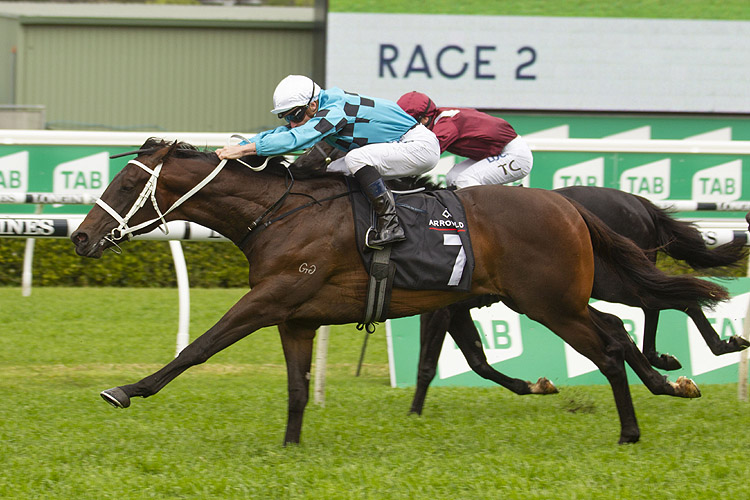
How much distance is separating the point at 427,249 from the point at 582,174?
4089 millimetres

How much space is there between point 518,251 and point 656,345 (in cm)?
207

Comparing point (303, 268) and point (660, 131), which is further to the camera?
point (660, 131)

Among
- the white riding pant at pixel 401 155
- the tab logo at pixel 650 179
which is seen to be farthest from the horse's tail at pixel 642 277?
the tab logo at pixel 650 179

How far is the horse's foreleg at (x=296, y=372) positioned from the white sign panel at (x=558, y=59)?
8907mm

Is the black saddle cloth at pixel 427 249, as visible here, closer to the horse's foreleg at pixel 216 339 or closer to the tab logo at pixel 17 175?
the horse's foreleg at pixel 216 339

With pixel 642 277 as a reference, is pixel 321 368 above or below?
below

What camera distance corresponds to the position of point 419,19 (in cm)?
1322

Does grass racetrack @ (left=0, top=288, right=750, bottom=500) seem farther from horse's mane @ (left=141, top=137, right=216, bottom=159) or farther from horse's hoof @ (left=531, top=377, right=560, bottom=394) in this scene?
horse's mane @ (left=141, top=137, right=216, bottom=159)

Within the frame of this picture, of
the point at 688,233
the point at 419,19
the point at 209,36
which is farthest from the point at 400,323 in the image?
the point at 209,36

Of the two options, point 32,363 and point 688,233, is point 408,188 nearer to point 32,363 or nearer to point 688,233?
point 688,233

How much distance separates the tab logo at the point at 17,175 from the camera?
795 cm

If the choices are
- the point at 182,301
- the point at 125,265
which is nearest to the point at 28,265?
the point at 125,265

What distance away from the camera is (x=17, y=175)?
795 cm

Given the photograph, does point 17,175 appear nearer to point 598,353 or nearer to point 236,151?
point 236,151
